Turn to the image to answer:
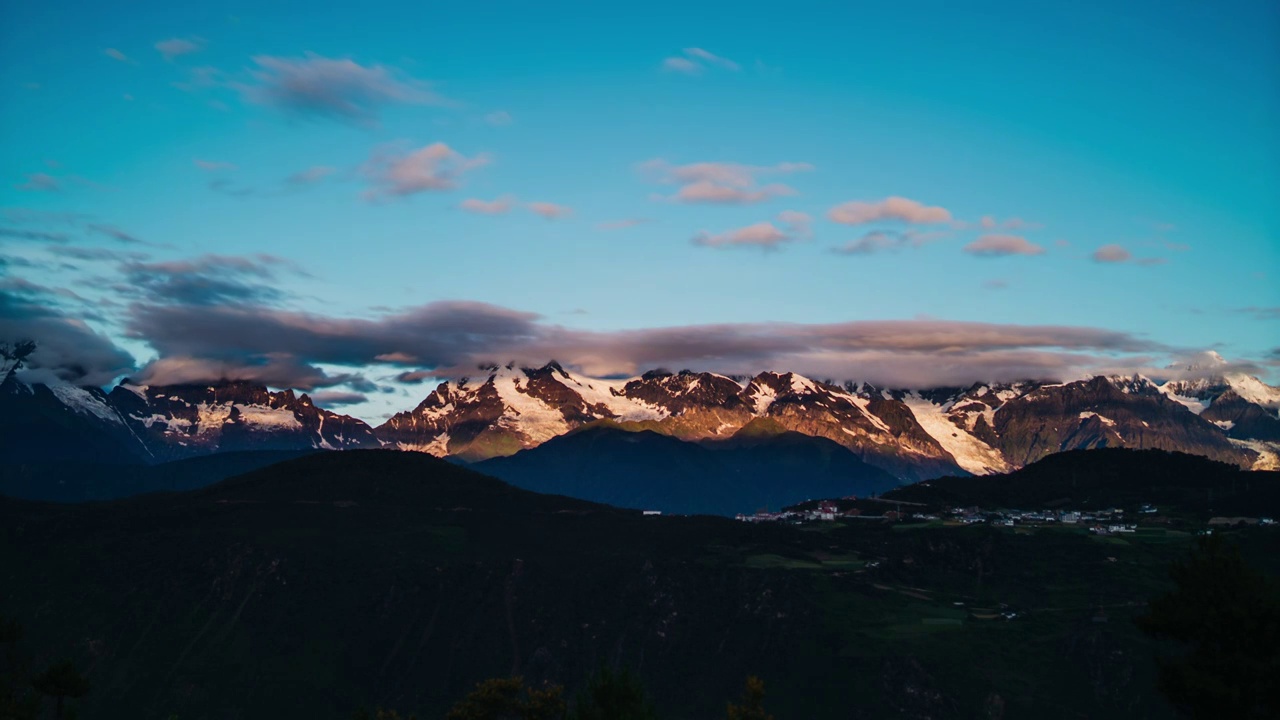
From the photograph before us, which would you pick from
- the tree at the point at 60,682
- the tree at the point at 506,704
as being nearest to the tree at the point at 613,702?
the tree at the point at 506,704

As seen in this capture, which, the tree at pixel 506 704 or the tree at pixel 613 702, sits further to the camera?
the tree at pixel 506 704

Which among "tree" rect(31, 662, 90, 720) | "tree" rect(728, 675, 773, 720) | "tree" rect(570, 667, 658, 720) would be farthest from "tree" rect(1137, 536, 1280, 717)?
"tree" rect(31, 662, 90, 720)

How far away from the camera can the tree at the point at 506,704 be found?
411ft

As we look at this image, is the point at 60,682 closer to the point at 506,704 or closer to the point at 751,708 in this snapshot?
the point at 506,704

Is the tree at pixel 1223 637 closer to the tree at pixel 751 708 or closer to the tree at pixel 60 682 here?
the tree at pixel 751 708

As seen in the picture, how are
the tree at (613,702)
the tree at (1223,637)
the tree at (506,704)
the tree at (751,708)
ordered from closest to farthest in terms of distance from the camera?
the tree at (1223,637)
the tree at (613,702)
the tree at (751,708)
the tree at (506,704)

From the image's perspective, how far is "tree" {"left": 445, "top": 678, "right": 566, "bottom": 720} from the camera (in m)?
125

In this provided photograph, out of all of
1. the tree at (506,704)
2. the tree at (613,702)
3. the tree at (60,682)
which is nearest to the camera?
the tree at (613,702)

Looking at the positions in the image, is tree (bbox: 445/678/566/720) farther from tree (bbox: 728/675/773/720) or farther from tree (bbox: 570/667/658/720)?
tree (bbox: 728/675/773/720)

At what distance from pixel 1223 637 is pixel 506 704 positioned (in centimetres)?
7645

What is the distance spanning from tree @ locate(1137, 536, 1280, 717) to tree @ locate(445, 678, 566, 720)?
6291 centimetres

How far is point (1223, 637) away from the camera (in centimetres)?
8831

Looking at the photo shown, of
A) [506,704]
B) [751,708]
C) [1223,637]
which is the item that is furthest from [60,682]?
[1223,637]

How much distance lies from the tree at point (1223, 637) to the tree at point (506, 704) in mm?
62906
